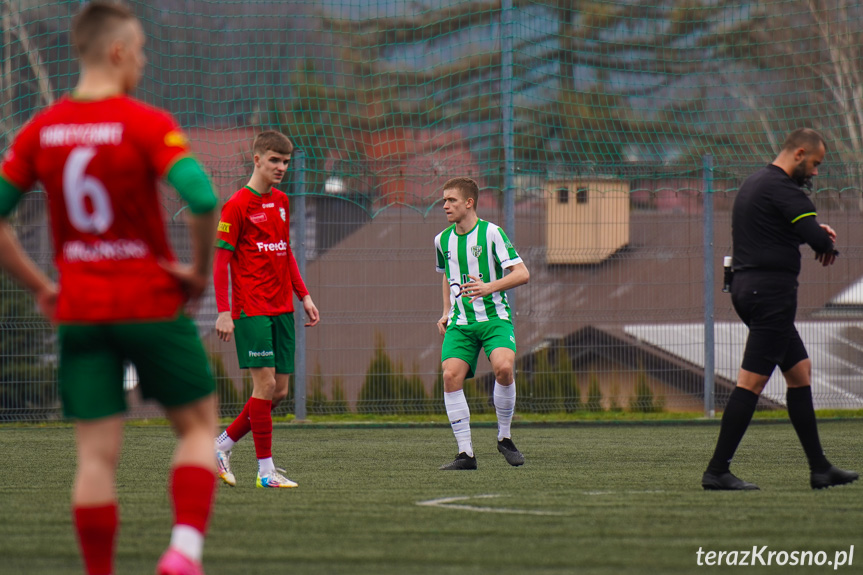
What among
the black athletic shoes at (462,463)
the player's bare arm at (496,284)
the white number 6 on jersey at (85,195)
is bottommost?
the black athletic shoes at (462,463)

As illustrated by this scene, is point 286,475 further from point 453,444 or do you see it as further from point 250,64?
point 250,64

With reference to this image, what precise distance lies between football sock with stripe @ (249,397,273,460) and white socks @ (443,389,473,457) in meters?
1.36

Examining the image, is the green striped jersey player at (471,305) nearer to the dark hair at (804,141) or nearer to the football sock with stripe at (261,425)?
the football sock with stripe at (261,425)

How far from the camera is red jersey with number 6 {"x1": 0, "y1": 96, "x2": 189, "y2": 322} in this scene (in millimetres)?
3180

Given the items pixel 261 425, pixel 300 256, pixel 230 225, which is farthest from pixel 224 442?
pixel 300 256

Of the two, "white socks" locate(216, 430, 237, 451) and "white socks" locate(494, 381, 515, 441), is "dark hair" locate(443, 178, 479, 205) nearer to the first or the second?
"white socks" locate(494, 381, 515, 441)

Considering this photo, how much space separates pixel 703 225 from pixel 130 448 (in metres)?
6.81

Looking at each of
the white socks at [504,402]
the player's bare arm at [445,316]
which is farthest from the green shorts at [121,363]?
the white socks at [504,402]

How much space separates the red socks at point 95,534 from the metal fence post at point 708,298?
999cm

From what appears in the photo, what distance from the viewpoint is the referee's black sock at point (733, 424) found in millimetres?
5875

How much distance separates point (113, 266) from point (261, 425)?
3436 mm

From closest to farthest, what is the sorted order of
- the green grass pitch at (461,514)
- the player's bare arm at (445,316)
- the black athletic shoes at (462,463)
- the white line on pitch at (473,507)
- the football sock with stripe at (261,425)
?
1. the green grass pitch at (461,514)
2. the white line on pitch at (473,507)
3. the football sock with stripe at (261,425)
4. the black athletic shoes at (462,463)
5. the player's bare arm at (445,316)

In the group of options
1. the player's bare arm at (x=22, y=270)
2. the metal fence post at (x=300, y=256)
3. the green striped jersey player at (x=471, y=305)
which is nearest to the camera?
the player's bare arm at (x=22, y=270)

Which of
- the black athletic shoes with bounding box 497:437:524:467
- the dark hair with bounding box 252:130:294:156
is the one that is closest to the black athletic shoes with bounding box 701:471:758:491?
the black athletic shoes with bounding box 497:437:524:467
